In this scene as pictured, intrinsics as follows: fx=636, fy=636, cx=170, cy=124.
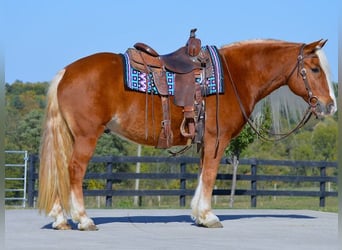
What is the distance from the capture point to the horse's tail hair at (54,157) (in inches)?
298

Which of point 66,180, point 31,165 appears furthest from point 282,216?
point 31,165

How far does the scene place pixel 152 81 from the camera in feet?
25.9

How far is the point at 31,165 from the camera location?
14219mm

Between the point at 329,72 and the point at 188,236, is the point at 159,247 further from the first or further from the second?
the point at 329,72

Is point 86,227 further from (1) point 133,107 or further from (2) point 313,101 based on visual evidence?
(2) point 313,101

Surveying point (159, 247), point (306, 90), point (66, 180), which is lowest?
point (159, 247)

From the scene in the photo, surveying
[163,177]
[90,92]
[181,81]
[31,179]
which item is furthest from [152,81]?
[31,179]

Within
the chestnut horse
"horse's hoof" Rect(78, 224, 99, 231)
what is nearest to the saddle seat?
the chestnut horse

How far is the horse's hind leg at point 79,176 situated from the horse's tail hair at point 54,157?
10 centimetres

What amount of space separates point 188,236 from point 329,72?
289cm

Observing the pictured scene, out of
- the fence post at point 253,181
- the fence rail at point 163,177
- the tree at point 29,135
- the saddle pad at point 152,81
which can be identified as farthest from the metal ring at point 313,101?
the tree at point 29,135

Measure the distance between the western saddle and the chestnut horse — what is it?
0.10m

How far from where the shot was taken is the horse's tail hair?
7578 millimetres

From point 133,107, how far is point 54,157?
3.72ft
